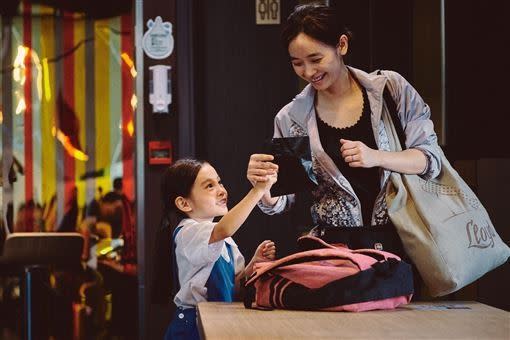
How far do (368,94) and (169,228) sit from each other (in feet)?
2.43

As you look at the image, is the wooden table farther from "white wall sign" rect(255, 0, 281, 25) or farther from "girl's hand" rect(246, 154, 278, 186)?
"white wall sign" rect(255, 0, 281, 25)

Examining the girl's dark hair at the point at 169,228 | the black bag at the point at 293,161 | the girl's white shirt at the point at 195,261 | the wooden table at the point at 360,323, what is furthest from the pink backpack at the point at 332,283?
the girl's dark hair at the point at 169,228

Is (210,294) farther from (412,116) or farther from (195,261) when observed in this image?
(412,116)

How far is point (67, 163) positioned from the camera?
4945 mm

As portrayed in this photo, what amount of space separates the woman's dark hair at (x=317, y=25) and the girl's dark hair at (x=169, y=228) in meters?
0.60

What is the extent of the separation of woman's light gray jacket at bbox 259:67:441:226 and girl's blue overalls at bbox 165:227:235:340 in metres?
0.32

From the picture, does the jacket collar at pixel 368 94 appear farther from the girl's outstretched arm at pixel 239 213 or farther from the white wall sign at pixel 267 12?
the white wall sign at pixel 267 12

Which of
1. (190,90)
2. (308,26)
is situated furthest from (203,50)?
(308,26)

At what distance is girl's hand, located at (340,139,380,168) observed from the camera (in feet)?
6.36

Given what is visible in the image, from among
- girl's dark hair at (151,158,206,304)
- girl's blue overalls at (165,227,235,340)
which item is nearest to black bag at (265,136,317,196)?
girl's blue overalls at (165,227,235,340)

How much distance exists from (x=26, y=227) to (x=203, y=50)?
1.69m

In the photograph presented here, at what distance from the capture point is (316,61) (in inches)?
84.0

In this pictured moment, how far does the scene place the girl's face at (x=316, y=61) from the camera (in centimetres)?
212

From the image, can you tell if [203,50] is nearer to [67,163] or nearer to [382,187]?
[67,163]
